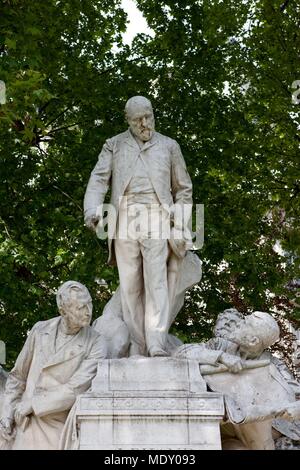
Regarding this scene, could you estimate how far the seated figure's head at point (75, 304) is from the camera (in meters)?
8.25

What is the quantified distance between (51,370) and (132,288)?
3.48 feet

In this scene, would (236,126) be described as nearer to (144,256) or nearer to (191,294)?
(191,294)

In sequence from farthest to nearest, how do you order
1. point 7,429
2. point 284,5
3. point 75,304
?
point 284,5
point 75,304
point 7,429

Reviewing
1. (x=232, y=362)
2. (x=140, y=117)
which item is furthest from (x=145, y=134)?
(x=232, y=362)

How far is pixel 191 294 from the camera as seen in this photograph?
52.2 feet

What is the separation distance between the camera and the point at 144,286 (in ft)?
29.1

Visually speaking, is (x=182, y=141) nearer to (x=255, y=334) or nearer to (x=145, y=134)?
(x=145, y=134)

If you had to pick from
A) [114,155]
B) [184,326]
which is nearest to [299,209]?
[184,326]

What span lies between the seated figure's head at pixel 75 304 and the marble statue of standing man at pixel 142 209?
1.98 ft

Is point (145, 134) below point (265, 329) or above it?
above

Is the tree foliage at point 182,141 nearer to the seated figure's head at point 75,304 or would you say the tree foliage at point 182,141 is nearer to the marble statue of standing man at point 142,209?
the marble statue of standing man at point 142,209

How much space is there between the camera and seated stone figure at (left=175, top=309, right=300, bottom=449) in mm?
8031

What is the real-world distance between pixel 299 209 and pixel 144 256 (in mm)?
8060

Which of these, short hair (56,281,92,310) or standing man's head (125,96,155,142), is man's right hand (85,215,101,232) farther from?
standing man's head (125,96,155,142)
